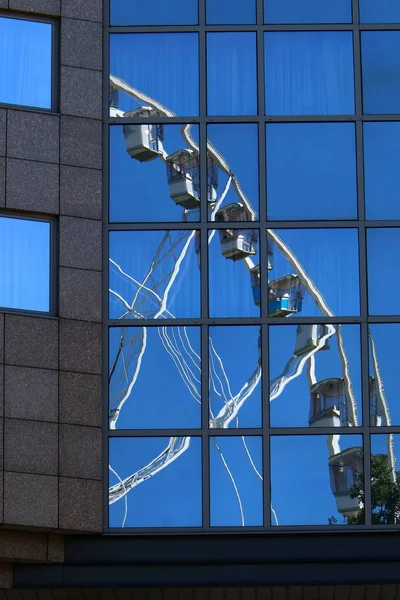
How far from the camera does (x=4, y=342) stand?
20.9 meters

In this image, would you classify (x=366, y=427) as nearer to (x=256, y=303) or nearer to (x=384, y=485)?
(x=384, y=485)

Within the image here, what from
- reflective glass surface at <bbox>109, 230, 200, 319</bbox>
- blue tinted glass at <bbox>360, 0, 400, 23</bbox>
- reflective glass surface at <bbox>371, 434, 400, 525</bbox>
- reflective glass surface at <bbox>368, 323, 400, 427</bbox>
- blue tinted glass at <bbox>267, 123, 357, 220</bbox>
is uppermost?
blue tinted glass at <bbox>360, 0, 400, 23</bbox>

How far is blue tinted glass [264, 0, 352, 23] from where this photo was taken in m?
22.7

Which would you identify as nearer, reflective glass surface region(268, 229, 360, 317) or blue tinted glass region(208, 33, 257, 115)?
reflective glass surface region(268, 229, 360, 317)

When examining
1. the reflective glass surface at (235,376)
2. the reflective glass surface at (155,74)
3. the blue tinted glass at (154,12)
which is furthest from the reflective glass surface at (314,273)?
the blue tinted glass at (154,12)

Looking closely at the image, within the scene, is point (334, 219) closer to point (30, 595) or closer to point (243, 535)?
point (243, 535)

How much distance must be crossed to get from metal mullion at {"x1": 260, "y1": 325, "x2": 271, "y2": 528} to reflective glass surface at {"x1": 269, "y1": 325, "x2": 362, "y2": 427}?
0.07 m

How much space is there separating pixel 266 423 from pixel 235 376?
88 centimetres

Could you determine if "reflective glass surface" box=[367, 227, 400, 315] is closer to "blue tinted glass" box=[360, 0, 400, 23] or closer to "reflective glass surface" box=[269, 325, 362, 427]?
"reflective glass surface" box=[269, 325, 362, 427]

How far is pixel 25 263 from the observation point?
71.3ft

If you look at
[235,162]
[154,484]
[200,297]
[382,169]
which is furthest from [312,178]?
[154,484]

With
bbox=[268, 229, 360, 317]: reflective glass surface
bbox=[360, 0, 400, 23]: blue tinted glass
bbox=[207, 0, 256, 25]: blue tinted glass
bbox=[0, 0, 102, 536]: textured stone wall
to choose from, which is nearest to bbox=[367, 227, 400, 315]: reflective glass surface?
bbox=[268, 229, 360, 317]: reflective glass surface

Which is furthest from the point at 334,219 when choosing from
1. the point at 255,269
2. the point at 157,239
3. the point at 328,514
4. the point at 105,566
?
the point at 105,566

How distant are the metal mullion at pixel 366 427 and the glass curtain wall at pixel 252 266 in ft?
0.08
